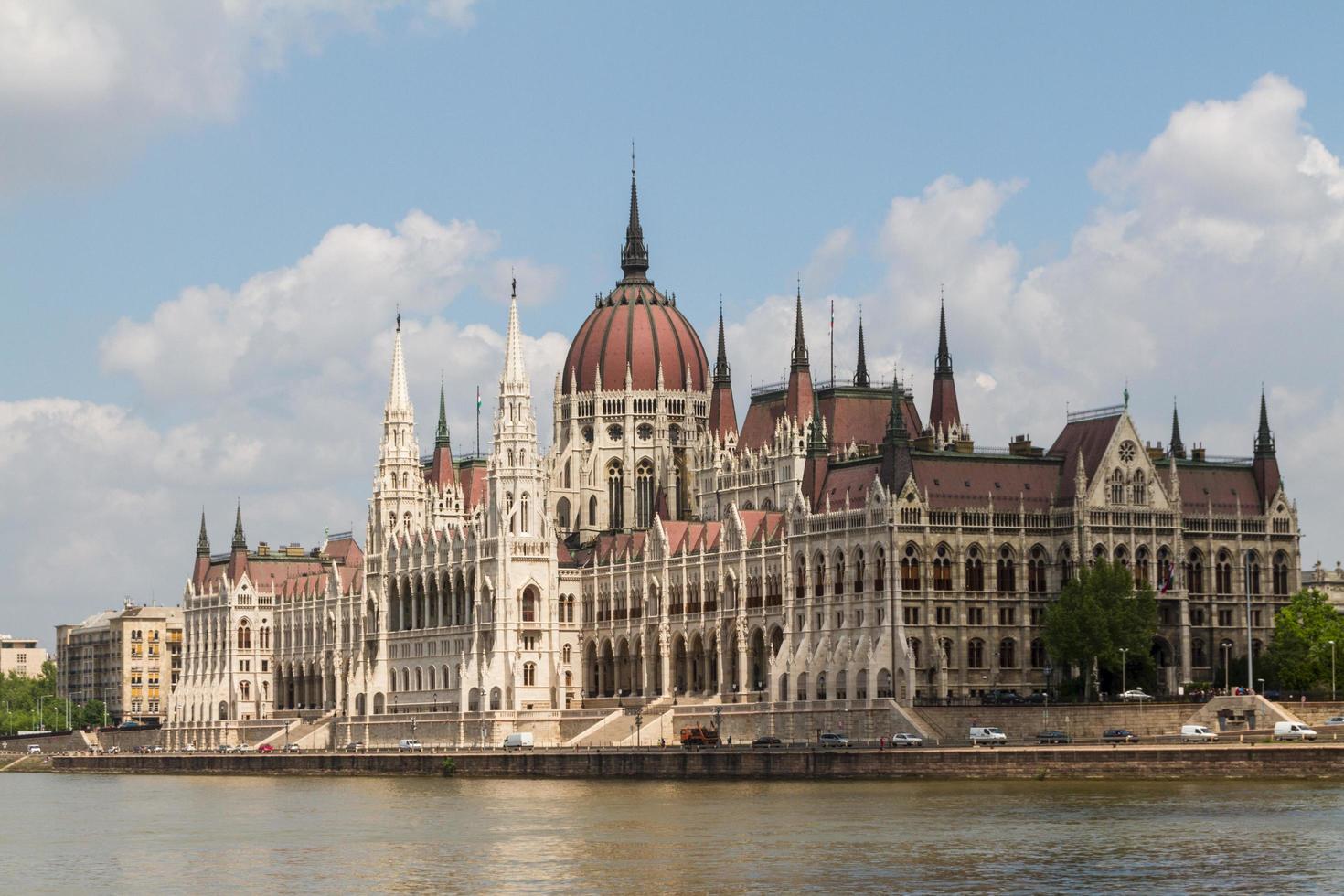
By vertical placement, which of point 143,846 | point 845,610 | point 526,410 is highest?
point 526,410

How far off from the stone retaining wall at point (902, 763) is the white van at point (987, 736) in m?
6.54

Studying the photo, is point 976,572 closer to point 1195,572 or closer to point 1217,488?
point 1195,572

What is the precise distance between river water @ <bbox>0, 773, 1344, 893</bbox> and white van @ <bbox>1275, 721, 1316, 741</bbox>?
376 inches

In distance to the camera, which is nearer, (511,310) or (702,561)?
(702,561)

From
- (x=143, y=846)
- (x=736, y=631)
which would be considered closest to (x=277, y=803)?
(x=143, y=846)

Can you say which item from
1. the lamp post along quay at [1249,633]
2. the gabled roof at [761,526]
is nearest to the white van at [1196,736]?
the lamp post along quay at [1249,633]

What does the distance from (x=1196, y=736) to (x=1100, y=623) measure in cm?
2005

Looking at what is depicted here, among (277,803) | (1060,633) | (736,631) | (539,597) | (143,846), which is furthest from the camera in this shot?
(539,597)

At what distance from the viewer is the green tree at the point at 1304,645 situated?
157m

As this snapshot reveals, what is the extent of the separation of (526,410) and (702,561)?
22.0m

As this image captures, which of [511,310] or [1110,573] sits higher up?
[511,310]

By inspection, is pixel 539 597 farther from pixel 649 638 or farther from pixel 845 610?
pixel 845 610

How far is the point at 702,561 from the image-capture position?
18262 cm

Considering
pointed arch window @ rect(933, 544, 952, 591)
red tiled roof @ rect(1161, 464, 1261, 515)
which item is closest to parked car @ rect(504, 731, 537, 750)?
pointed arch window @ rect(933, 544, 952, 591)
